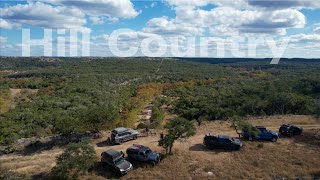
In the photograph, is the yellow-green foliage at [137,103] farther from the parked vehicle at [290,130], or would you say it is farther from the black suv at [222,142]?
the parked vehicle at [290,130]

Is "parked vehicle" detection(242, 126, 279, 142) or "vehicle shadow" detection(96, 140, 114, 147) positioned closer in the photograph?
"parked vehicle" detection(242, 126, 279, 142)

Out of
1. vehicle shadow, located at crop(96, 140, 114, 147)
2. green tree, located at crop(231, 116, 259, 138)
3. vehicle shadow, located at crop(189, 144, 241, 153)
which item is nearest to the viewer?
vehicle shadow, located at crop(189, 144, 241, 153)

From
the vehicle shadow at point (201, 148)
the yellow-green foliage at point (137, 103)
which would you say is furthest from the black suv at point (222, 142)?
the yellow-green foliage at point (137, 103)

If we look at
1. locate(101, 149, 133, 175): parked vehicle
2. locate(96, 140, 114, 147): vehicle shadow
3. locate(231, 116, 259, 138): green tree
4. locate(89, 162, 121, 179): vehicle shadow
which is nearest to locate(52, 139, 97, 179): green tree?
locate(89, 162, 121, 179): vehicle shadow

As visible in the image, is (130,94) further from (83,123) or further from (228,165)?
(228,165)

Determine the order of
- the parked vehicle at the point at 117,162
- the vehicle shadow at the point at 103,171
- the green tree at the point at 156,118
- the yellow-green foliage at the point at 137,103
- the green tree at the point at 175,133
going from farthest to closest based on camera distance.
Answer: the yellow-green foliage at the point at 137,103 < the green tree at the point at 156,118 < the green tree at the point at 175,133 < the vehicle shadow at the point at 103,171 < the parked vehicle at the point at 117,162

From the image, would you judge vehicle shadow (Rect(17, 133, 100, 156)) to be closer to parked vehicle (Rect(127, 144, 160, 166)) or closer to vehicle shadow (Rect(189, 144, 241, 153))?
parked vehicle (Rect(127, 144, 160, 166))

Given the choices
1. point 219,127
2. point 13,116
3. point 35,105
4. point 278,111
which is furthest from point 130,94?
point 219,127
